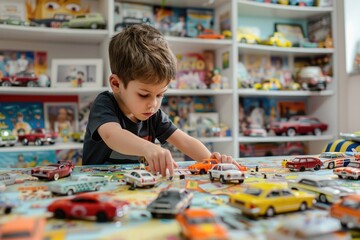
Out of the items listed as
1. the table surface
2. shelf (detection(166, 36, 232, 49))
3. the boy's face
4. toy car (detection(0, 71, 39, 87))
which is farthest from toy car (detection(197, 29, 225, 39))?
the table surface

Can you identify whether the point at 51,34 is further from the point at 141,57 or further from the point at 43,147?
the point at 141,57

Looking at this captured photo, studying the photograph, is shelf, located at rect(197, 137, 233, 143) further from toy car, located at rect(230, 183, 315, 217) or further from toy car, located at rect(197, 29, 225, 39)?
toy car, located at rect(230, 183, 315, 217)

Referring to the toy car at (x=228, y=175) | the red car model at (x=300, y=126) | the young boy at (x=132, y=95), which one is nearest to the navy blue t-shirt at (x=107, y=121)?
the young boy at (x=132, y=95)

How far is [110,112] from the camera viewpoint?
4.38 ft

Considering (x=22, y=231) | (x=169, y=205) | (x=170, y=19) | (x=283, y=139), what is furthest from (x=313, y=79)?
(x=22, y=231)

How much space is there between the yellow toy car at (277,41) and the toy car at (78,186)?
227 cm

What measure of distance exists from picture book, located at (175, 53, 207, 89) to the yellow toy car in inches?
20.7

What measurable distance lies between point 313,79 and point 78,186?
2.50 meters

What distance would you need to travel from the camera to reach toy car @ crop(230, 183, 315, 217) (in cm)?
58

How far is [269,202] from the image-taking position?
1.94 ft

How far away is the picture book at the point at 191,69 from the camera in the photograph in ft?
9.10

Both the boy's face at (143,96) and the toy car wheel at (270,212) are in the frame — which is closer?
the toy car wheel at (270,212)

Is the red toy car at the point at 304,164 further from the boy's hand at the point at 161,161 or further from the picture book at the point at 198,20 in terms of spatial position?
the picture book at the point at 198,20

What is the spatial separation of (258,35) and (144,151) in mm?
2312
